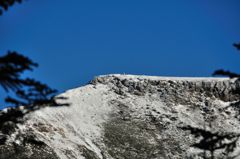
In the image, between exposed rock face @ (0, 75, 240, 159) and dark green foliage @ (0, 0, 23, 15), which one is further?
exposed rock face @ (0, 75, 240, 159)

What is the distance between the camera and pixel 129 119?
5191 cm

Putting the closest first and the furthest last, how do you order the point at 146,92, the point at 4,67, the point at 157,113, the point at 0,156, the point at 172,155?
the point at 4,67 < the point at 0,156 < the point at 172,155 < the point at 157,113 < the point at 146,92

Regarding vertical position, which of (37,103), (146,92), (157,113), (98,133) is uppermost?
(146,92)

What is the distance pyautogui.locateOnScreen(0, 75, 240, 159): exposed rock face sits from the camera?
42938 mm

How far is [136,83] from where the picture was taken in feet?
191

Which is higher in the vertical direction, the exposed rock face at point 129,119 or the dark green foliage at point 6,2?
the exposed rock face at point 129,119

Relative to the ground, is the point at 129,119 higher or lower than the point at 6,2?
higher

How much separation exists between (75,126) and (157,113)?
9665 millimetres

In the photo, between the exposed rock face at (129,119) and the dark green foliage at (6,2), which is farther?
the exposed rock face at (129,119)

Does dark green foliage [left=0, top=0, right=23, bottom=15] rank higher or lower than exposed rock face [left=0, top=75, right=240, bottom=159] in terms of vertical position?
lower

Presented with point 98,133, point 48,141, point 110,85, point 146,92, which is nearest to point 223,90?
point 146,92

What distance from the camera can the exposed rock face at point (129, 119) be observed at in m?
42.9

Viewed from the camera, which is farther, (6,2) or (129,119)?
(129,119)

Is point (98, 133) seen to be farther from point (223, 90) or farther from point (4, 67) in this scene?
point (4, 67)
